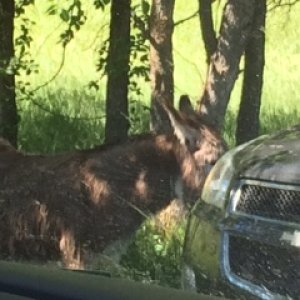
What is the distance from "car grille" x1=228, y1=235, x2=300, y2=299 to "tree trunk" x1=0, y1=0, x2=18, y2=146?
5.25 meters

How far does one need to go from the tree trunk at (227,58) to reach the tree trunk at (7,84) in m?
2.46

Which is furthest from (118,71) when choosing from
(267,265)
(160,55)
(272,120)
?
(267,265)

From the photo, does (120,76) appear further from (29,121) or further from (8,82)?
(29,121)

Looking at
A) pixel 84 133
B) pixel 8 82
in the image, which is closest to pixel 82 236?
pixel 8 82

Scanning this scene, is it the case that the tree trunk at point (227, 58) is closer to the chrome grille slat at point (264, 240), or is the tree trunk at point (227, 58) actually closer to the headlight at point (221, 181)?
the headlight at point (221, 181)

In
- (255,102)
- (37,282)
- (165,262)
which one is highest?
(255,102)

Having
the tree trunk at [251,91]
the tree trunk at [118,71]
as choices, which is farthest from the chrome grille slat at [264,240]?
the tree trunk at [251,91]

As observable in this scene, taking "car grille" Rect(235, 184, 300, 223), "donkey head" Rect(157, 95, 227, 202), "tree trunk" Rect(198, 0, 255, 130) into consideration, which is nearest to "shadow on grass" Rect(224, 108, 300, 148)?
"tree trunk" Rect(198, 0, 255, 130)

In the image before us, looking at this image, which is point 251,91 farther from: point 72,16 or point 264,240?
point 264,240

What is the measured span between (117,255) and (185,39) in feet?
31.2

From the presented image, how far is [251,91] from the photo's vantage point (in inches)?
358

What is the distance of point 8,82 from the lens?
378 inches

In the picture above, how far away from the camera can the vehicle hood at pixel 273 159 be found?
446 cm

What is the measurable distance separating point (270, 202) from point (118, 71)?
4.51 meters
